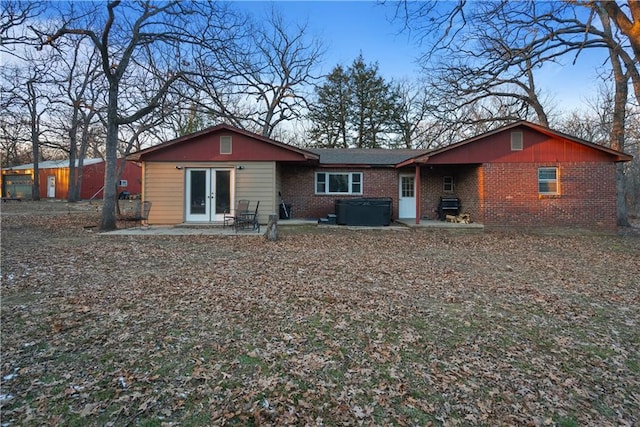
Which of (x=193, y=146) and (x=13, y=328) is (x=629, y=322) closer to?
(x=13, y=328)

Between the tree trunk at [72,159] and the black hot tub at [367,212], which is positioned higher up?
the tree trunk at [72,159]

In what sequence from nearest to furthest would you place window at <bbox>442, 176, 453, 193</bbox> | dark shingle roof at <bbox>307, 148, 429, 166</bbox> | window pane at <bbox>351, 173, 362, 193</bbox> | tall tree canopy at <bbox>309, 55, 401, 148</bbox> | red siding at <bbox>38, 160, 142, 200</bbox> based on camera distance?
dark shingle roof at <bbox>307, 148, 429, 166</bbox>, window pane at <bbox>351, 173, 362, 193</bbox>, window at <bbox>442, 176, 453, 193</bbox>, tall tree canopy at <bbox>309, 55, 401, 148</bbox>, red siding at <bbox>38, 160, 142, 200</bbox>

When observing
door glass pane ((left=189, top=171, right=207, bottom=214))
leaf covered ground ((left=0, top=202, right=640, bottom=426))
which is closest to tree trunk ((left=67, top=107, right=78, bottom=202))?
door glass pane ((left=189, top=171, right=207, bottom=214))

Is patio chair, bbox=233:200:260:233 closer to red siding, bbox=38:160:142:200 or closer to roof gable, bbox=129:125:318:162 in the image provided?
roof gable, bbox=129:125:318:162

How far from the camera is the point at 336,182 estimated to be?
16.1 m

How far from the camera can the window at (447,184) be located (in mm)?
16234

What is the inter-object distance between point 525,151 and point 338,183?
7.57m

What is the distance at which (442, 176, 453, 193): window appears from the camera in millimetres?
16234

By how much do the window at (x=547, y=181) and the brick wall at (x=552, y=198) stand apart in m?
0.18

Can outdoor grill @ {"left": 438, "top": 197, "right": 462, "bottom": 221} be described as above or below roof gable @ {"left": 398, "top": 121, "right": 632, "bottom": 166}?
below

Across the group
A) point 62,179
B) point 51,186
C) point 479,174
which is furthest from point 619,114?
point 51,186

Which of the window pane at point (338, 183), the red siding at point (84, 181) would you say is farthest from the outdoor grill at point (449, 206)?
the red siding at point (84, 181)

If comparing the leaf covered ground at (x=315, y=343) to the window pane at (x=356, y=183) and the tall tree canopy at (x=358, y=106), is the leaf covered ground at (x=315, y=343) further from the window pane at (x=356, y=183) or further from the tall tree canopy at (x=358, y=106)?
the tall tree canopy at (x=358, y=106)

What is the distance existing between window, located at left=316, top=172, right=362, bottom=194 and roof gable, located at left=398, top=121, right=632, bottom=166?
360 cm
